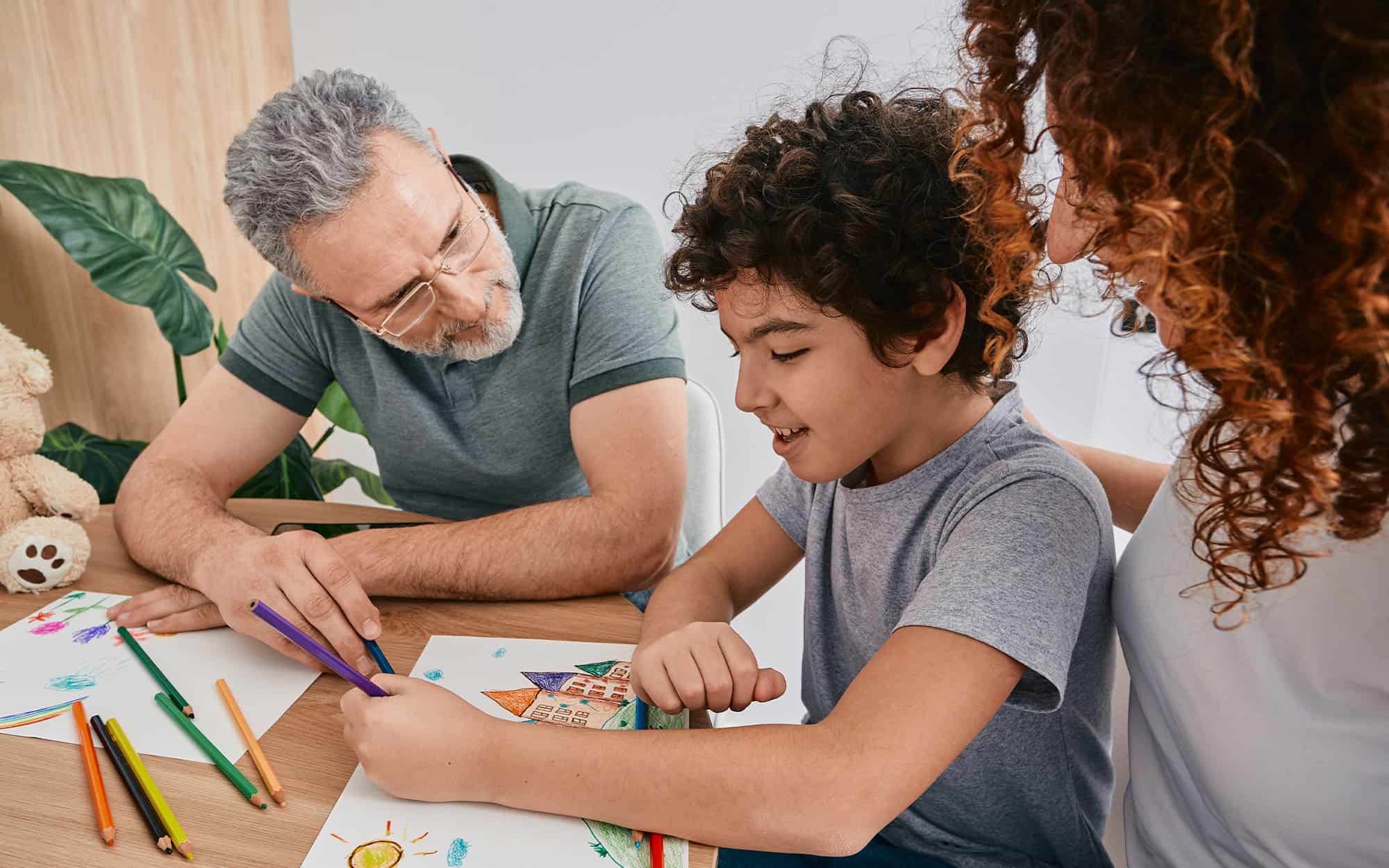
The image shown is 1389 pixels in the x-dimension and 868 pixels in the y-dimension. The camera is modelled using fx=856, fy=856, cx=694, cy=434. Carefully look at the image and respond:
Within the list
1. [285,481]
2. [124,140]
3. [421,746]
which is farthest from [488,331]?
[124,140]

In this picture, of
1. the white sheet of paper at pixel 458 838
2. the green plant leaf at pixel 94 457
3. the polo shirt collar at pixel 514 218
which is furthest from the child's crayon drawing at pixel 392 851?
the green plant leaf at pixel 94 457

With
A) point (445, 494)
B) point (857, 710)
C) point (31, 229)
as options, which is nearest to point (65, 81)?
point (31, 229)

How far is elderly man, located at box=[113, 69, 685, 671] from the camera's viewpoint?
3.21 ft

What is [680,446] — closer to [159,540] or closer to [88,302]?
[159,540]

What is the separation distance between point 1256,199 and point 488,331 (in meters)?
0.98

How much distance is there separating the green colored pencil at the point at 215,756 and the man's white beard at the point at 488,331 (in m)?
0.59

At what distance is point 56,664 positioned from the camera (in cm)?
83

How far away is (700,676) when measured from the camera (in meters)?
0.73

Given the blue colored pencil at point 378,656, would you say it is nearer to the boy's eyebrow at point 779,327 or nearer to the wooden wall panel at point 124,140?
the boy's eyebrow at point 779,327

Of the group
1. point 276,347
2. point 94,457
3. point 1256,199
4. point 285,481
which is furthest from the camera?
point 285,481

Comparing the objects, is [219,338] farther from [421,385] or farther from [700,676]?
[700,676]

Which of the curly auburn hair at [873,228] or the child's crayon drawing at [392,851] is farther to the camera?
the curly auburn hair at [873,228]

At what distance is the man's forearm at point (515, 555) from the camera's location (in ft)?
3.20

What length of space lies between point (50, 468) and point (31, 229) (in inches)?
34.9
